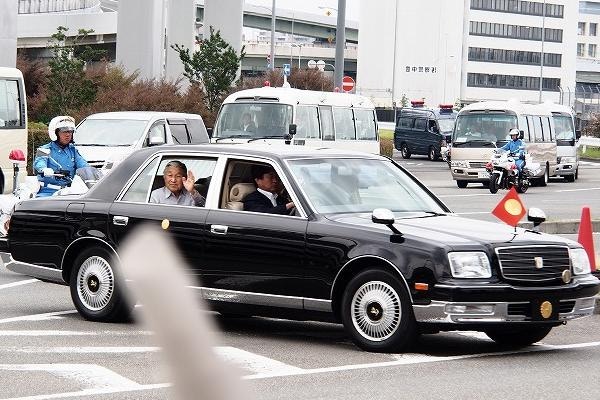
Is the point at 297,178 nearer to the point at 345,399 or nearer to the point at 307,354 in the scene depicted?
the point at 307,354

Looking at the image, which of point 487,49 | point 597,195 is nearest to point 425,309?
point 597,195

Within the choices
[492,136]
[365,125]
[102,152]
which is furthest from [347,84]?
[102,152]

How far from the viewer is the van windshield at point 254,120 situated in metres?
29.2

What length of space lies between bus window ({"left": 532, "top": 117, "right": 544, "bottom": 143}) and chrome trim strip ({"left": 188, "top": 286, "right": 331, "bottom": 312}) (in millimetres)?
33160

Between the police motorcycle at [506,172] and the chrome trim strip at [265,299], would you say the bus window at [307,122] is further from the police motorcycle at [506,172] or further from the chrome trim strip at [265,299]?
the chrome trim strip at [265,299]

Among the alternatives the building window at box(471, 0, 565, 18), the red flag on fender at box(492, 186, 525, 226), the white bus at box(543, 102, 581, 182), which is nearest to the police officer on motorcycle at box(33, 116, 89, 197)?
the red flag on fender at box(492, 186, 525, 226)

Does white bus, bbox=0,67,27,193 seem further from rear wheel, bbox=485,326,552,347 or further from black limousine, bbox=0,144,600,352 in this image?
rear wheel, bbox=485,326,552,347

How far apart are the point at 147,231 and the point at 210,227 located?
29.5 ft

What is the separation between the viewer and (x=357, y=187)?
1059 centimetres

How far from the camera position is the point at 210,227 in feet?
34.1

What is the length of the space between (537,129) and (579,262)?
109 ft

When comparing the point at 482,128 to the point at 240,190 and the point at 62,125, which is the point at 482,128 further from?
the point at 240,190

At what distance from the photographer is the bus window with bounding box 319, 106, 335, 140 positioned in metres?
31.3

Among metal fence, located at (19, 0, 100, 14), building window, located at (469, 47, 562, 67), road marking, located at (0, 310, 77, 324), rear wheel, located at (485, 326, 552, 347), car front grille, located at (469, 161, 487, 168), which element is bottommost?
road marking, located at (0, 310, 77, 324)
